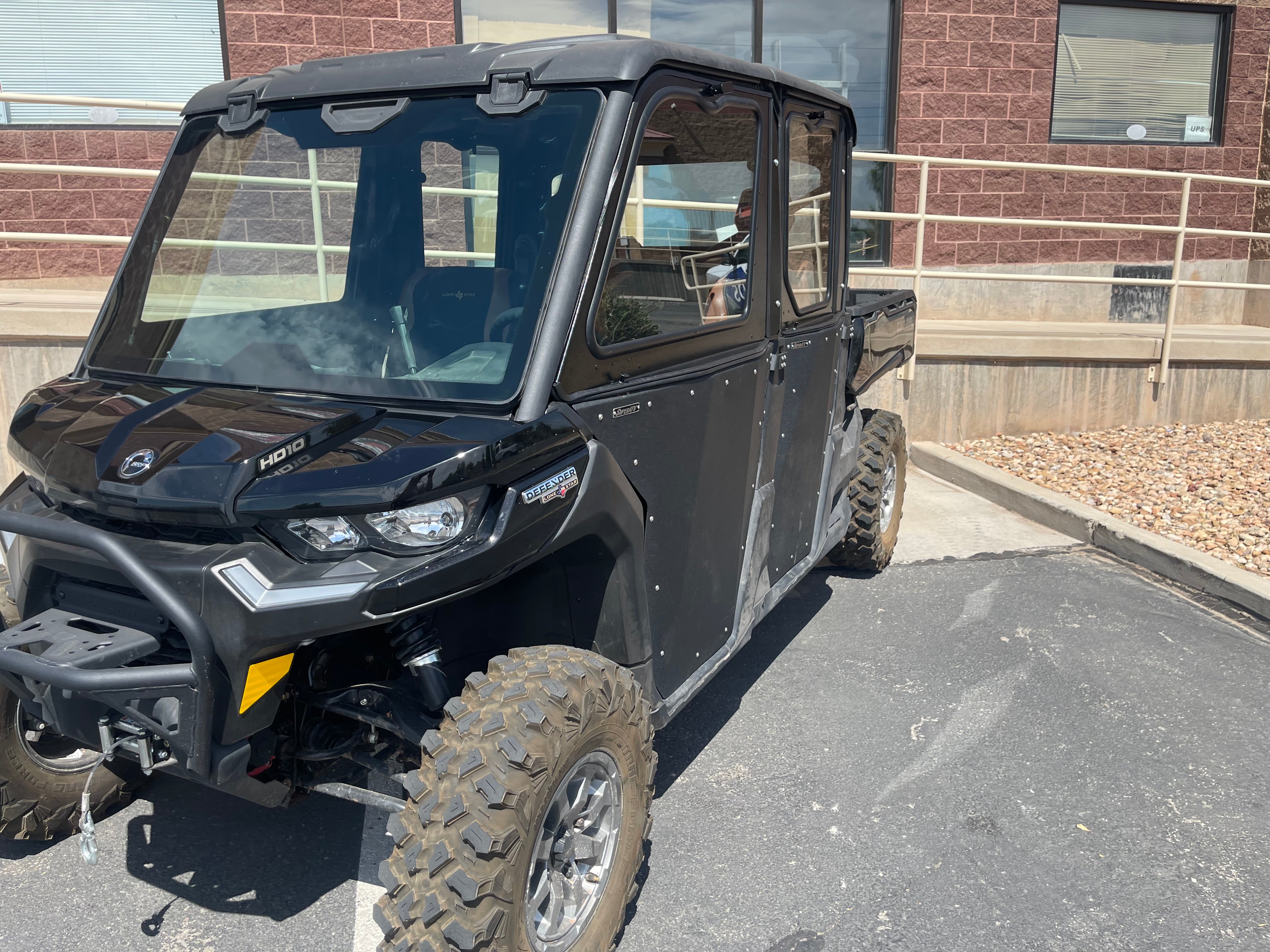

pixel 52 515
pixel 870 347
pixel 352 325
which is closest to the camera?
pixel 52 515

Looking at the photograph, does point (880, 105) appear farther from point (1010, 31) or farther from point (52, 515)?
point (52, 515)

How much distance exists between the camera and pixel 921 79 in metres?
10.3

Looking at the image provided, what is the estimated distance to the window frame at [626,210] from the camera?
2.66 metres

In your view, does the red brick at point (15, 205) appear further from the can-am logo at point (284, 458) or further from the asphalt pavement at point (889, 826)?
the can-am logo at point (284, 458)

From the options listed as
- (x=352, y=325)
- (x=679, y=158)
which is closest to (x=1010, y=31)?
(x=679, y=158)

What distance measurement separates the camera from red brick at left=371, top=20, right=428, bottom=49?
906cm

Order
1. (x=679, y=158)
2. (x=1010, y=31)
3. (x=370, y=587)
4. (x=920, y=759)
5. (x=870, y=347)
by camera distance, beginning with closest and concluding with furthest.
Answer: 1. (x=370, y=587)
2. (x=679, y=158)
3. (x=920, y=759)
4. (x=870, y=347)
5. (x=1010, y=31)

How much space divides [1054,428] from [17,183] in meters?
8.81

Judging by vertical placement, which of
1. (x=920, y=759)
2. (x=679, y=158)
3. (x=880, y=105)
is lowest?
(x=920, y=759)

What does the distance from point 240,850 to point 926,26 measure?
9814 mm

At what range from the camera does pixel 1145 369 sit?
28.3ft

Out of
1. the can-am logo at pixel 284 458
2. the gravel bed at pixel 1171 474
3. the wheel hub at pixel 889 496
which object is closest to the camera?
the can-am logo at pixel 284 458

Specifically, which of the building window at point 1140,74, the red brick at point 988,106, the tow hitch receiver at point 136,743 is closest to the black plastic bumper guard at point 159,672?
the tow hitch receiver at point 136,743

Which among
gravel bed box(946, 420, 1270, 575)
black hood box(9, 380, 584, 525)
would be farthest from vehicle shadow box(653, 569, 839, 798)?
gravel bed box(946, 420, 1270, 575)
